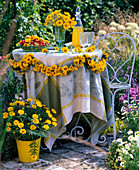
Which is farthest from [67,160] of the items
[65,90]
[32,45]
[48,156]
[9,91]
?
[32,45]

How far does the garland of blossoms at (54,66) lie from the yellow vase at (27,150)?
2.02ft

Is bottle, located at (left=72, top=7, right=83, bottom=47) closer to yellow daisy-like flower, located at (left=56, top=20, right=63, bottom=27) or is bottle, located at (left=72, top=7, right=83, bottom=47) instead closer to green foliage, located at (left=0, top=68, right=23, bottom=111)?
yellow daisy-like flower, located at (left=56, top=20, right=63, bottom=27)

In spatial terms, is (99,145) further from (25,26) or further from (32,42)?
(25,26)

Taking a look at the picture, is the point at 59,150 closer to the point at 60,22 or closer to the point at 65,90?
the point at 65,90

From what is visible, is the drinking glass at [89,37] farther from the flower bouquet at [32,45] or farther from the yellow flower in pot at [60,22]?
the flower bouquet at [32,45]

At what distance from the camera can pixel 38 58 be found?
260 cm

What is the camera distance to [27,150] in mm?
2482

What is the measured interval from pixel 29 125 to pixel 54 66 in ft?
1.80

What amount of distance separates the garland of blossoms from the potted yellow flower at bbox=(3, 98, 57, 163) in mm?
285

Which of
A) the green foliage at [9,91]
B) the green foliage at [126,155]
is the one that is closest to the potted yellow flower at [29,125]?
the green foliage at [9,91]

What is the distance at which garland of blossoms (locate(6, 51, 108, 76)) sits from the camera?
2529 millimetres

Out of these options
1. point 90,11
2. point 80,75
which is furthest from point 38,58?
point 90,11

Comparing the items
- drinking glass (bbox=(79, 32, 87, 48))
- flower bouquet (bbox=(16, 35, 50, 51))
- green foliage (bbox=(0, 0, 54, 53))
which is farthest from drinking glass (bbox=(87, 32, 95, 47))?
green foliage (bbox=(0, 0, 54, 53))

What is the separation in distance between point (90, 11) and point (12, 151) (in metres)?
4.36
